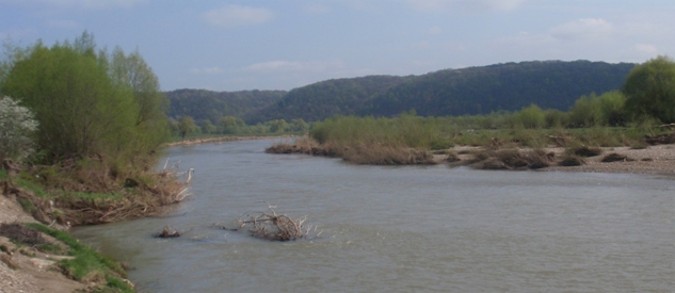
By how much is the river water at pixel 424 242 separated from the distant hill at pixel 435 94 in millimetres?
100409

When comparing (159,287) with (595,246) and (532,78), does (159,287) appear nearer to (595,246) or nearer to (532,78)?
(595,246)

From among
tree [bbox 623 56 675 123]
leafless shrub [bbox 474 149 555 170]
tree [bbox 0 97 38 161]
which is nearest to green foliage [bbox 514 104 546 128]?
tree [bbox 623 56 675 123]

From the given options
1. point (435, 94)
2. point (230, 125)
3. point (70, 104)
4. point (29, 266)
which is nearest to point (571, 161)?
point (70, 104)

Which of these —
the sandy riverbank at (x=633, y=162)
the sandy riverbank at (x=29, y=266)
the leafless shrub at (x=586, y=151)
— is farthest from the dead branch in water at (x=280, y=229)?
the leafless shrub at (x=586, y=151)

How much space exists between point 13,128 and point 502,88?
123969 millimetres

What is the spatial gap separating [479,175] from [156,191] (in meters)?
18.8

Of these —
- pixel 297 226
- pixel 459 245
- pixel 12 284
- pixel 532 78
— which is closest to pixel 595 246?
pixel 459 245

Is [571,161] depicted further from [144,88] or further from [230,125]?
[230,125]

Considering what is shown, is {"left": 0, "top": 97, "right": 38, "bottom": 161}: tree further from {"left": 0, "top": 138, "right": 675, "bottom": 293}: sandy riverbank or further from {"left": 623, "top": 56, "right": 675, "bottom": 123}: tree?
{"left": 623, "top": 56, "right": 675, "bottom": 123}: tree

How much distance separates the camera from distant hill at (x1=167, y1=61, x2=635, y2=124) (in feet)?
421

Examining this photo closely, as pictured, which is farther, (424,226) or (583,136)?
(583,136)

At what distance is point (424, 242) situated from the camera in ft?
57.9

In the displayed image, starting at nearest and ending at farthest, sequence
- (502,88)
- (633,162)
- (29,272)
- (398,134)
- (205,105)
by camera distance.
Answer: (29,272) < (633,162) < (398,134) < (502,88) < (205,105)

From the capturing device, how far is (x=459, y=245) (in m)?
17.2
